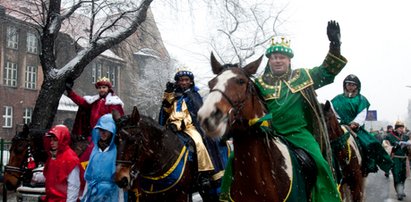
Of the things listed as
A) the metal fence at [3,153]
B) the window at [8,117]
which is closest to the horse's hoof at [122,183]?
the metal fence at [3,153]

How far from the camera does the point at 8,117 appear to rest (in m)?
39.6

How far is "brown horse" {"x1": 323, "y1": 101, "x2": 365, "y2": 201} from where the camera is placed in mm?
7734

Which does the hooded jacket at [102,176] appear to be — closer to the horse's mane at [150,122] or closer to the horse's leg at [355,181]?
the horse's mane at [150,122]

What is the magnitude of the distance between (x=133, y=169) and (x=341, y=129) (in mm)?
3829

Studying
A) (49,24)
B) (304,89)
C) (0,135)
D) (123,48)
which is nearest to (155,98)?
(0,135)

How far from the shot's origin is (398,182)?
1480 centimetres

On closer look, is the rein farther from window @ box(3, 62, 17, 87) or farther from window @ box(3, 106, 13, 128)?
window @ box(3, 62, 17, 87)

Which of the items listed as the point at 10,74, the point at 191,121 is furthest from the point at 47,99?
the point at 10,74

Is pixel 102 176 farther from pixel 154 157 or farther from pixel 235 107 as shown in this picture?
pixel 235 107

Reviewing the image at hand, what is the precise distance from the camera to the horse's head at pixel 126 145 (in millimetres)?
5715

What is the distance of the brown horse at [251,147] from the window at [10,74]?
128 feet

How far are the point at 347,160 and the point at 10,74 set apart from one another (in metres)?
37.6

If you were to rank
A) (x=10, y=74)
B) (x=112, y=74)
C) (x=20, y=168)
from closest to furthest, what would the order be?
(x=20, y=168) < (x=10, y=74) < (x=112, y=74)

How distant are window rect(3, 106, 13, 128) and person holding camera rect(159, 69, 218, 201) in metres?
35.3
